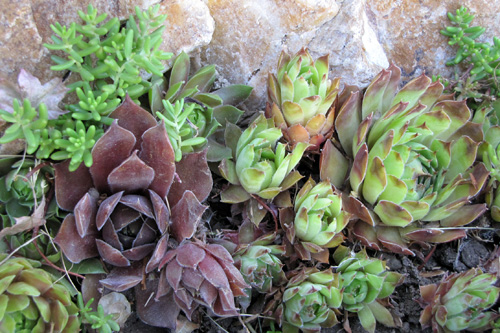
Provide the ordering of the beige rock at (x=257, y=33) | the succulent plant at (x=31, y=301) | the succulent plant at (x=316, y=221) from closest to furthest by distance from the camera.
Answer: the succulent plant at (x=31, y=301) < the succulent plant at (x=316, y=221) < the beige rock at (x=257, y=33)

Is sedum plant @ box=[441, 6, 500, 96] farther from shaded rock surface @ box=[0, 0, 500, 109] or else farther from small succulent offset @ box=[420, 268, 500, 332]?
small succulent offset @ box=[420, 268, 500, 332]

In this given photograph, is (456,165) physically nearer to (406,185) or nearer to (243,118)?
(406,185)

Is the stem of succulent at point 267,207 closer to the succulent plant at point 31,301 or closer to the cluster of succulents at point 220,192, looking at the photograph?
the cluster of succulents at point 220,192

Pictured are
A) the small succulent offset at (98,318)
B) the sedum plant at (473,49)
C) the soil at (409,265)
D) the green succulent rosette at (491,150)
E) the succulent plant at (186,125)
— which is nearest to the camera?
the small succulent offset at (98,318)

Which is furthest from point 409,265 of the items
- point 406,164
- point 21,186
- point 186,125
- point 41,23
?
point 41,23

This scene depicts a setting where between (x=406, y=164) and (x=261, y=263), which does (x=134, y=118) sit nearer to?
(x=261, y=263)

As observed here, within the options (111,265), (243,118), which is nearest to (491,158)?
(243,118)

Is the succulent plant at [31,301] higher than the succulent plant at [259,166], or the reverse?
the succulent plant at [259,166]

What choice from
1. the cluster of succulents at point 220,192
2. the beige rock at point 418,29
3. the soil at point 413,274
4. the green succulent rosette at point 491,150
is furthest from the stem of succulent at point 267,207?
the beige rock at point 418,29
